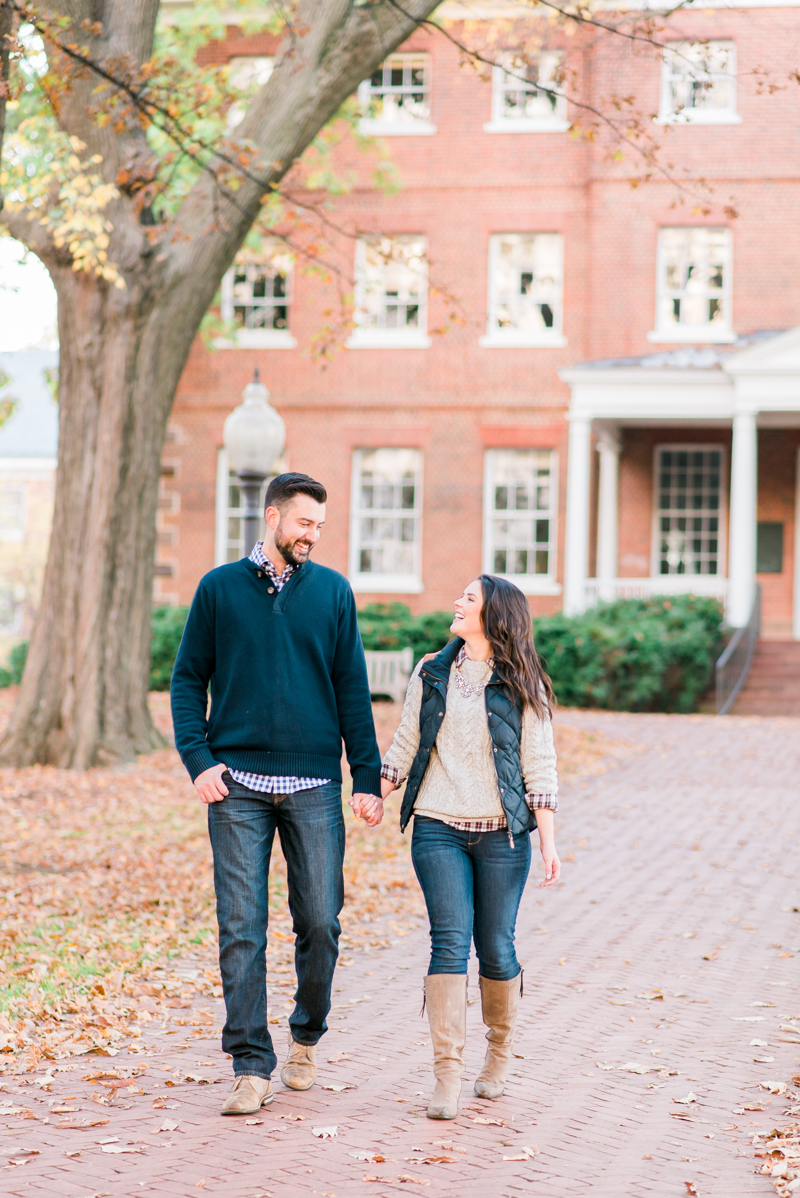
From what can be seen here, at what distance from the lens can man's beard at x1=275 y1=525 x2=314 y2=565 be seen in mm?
4414

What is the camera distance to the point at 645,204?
2280cm

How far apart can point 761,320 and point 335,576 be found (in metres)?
19.5

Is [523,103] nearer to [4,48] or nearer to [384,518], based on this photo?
[384,518]

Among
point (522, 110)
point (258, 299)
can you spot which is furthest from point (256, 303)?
point (522, 110)

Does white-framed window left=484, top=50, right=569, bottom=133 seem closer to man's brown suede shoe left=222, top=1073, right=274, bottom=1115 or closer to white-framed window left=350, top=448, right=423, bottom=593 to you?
white-framed window left=350, top=448, right=423, bottom=593

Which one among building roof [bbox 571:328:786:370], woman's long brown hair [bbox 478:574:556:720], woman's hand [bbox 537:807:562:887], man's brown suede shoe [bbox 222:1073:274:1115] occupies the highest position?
building roof [bbox 571:328:786:370]

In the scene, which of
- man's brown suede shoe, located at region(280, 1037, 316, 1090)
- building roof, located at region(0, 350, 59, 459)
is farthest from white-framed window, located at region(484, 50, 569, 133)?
man's brown suede shoe, located at region(280, 1037, 316, 1090)

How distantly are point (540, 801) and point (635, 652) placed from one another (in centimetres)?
1469

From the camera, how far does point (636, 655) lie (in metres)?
18.8

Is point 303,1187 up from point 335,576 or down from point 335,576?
down

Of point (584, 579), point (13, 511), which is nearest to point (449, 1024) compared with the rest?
point (584, 579)

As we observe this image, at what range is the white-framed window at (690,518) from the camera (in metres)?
23.1

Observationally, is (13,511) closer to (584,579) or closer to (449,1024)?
(584,579)

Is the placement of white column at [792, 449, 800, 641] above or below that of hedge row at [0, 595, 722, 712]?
above
